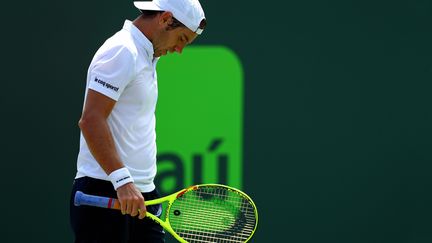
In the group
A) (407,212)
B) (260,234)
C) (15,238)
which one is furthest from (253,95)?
(15,238)

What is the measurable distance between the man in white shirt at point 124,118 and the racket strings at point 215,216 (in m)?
0.17

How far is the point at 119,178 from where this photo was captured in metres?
3.01

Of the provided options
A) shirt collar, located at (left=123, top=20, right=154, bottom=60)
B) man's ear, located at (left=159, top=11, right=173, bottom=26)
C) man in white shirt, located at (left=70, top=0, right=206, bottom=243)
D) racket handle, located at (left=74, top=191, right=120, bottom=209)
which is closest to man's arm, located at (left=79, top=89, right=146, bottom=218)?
man in white shirt, located at (left=70, top=0, right=206, bottom=243)

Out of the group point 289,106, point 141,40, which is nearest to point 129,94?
point 141,40

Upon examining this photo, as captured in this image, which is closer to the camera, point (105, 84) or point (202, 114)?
point (105, 84)

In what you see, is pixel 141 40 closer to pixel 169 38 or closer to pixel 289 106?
pixel 169 38

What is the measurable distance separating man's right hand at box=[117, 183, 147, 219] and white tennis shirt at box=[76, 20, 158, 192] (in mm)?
170

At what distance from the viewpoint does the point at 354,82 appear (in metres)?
4.80

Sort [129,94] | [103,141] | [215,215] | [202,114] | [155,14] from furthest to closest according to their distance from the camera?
[202,114]
[215,215]
[155,14]
[129,94]
[103,141]

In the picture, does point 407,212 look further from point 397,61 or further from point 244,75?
point 244,75

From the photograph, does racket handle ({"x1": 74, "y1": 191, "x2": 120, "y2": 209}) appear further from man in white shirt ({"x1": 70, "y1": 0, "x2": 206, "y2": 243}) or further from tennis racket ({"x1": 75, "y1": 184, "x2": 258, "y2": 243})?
tennis racket ({"x1": 75, "y1": 184, "x2": 258, "y2": 243})

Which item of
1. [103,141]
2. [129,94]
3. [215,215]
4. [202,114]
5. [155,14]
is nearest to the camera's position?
[103,141]

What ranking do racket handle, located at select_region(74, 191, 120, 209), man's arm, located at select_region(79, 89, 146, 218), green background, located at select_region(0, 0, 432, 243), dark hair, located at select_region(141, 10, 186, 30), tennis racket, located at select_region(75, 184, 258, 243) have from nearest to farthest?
man's arm, located at select_region(79, 89, 146, 218) → racket handle, located at select_region(74, 191, 120, 209) → dark hair, located at select_region(141, 10, 186, 30) → tennis racket, located at select_region(75, 184, 258, 243) → green background, located at select_region(0, 0, 432, 243)

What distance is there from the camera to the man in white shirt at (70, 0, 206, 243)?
9.84ft
